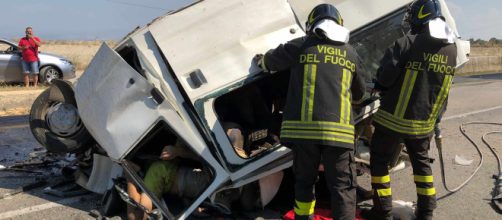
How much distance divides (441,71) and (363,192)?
141 centimetres

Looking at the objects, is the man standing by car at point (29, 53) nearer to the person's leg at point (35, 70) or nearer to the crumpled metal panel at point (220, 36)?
the person's leg at point (35, 70)

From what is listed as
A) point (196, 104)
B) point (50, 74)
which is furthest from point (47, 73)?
point (196, 104)

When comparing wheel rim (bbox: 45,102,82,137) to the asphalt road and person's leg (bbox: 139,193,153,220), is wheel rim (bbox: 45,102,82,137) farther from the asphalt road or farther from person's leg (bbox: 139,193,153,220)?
person's leg (bbox: 139,193,153,220)

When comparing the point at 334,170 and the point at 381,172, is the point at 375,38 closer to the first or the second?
the point at 381,172

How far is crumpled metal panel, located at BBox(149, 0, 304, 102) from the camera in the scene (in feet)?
12.4

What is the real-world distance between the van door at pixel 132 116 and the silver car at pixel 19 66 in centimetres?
978

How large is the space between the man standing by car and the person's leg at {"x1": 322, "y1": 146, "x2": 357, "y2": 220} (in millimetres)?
10820

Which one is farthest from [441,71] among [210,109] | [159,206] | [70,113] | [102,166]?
[70,113]

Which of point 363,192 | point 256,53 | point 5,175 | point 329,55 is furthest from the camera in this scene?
point 5,175

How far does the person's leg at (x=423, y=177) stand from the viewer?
3.76 m

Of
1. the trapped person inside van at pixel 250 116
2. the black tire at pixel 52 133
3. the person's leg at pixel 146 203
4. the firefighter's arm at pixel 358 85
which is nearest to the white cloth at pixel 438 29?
the firefighter's arm at pixel 358 85

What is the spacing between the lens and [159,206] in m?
3.64

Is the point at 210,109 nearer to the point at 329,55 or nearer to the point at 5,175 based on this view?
the point at 329,55

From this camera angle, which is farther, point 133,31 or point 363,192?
point 363,192
